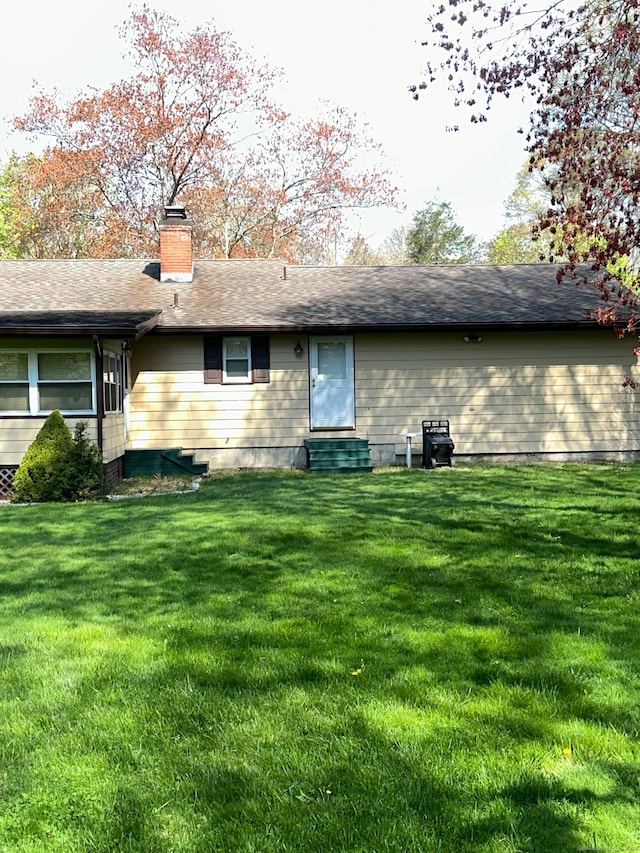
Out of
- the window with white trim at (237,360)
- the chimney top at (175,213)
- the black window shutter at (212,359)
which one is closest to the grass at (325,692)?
the black window shutter at (212,359)

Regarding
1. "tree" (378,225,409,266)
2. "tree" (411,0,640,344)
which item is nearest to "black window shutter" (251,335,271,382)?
"tree" (411,0,640,344)

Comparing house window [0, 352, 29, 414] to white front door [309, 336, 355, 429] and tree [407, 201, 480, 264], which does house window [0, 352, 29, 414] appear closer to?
white front door [309, 336, 355, 429]

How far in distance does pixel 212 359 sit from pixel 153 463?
2.27 meters

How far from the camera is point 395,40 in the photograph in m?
7.70

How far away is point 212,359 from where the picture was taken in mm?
13305

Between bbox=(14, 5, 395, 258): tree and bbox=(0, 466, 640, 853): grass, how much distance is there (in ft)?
75.4

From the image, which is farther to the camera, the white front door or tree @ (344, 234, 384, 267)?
tree @ (344, 234, 384, 267)

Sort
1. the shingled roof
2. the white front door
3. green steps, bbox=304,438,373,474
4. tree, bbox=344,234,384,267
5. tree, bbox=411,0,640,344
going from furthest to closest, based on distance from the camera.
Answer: tree, bbox=344,234,384,267 → the white front door → green steps, bbox=304,438,373,474 → the shingled roof → tree, bbox=411,0,640,344

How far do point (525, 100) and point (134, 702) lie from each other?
686 cm

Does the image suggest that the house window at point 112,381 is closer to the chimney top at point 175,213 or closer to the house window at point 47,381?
the house window at point 47,381

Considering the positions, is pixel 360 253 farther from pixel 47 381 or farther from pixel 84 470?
pixel 84 470

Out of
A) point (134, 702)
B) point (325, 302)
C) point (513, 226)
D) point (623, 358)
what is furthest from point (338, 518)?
point (513, 226)

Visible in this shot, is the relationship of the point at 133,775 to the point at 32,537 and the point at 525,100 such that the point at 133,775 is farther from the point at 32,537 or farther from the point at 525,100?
the point at 525,100

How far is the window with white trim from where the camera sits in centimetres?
1348
